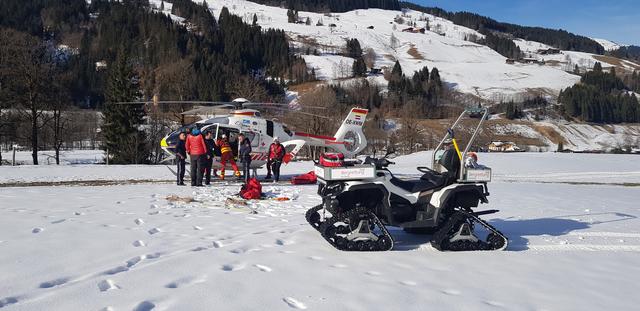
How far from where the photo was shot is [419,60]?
497 ft

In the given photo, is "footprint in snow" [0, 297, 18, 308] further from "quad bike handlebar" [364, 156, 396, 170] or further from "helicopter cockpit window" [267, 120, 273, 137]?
"helicopter cockpit window" [267, 120, 273, 137]

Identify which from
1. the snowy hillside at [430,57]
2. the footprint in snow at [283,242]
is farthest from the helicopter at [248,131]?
the snowy hillside at [430,57]

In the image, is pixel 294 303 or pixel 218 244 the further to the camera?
pixel 218 244

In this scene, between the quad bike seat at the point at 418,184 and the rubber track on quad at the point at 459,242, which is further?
the quad bike seat at the point at 418,184

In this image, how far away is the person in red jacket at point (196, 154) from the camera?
46.3ft

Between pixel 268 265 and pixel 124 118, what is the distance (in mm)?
40029

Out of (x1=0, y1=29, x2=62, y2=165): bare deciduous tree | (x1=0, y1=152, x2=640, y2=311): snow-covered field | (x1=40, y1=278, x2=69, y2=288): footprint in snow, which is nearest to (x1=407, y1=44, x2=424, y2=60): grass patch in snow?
(x1=0, y1=29, x2=62, y2=165): bare deciduous tree

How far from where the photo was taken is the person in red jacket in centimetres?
1410

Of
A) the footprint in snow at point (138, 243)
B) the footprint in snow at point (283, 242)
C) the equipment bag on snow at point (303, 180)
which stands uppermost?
the footprint in snow at point (138, 243)

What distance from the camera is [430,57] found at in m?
157

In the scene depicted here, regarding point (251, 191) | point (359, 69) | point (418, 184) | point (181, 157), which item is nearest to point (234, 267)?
point (418, 184)

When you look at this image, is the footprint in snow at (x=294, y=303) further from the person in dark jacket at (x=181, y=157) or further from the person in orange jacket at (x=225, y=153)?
the person in orange jacket at (x=225, y=153)

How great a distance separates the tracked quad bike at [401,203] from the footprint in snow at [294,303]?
6.58ft

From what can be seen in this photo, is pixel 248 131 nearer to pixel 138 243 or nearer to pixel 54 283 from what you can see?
pixel 138 243
